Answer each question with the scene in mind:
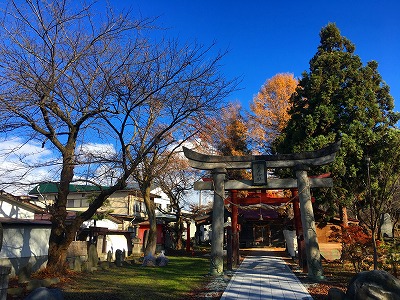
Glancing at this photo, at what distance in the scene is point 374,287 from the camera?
686 cm

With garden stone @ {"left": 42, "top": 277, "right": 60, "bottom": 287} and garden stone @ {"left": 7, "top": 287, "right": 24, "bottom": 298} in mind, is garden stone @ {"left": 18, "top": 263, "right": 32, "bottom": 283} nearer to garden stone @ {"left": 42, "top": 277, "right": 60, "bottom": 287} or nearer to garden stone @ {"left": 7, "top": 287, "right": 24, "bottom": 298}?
garden stone @ {"left": 42, "top": 277, "right": 60, "bottom": 287}

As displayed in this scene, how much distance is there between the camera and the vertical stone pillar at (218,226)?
13343 mm

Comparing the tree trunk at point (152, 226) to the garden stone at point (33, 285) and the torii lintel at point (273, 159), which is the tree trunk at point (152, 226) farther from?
the garden stone at point (33, 285)

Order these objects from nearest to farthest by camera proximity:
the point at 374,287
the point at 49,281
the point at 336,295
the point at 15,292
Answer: the point at 374,287, the point at 336,295, the point at 15,292, the point at 49,281

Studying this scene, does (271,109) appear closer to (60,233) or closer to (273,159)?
(273,159)

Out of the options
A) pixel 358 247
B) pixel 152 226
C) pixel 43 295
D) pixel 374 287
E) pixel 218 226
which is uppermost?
pixel 152 226

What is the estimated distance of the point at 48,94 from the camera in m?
10.3

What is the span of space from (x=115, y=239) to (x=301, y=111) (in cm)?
1818

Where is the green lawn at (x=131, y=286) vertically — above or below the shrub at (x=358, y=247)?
below

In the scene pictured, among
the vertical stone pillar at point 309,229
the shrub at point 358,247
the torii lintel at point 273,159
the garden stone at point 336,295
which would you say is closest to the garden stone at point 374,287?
the garden stone at point 336,295

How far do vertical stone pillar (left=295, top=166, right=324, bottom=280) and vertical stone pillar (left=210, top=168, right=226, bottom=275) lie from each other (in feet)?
10.2

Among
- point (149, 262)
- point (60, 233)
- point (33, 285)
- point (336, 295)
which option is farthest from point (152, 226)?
point (336, 295)

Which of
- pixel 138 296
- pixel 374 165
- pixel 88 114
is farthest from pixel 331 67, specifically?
pixel 138 296

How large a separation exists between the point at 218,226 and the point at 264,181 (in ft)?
8.47
